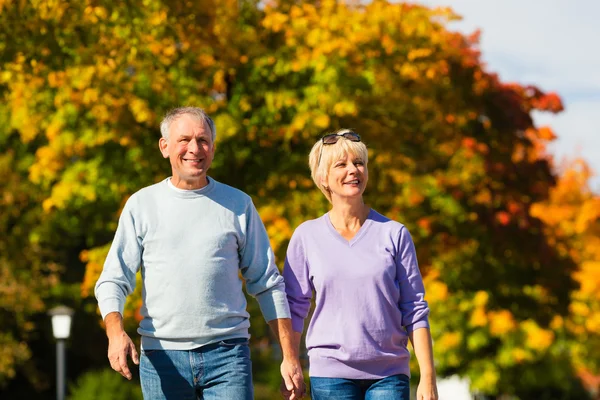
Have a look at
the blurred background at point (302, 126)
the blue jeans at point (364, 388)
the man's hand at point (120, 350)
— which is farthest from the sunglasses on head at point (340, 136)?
the blurred background at point (302, 126)

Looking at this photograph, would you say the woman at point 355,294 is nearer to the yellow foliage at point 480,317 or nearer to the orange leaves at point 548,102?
the orange leaves at point 548,102

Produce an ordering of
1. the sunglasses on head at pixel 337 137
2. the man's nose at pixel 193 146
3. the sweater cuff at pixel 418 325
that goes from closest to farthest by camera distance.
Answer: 1. the man's nose at pixel 193 146
2. the sweater cuff at pixel 418 325
3. the sunglasses on head at pixel 337 137

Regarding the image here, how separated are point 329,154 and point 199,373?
141 centimetres

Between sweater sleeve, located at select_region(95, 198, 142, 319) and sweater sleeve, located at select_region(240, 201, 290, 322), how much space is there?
541mm

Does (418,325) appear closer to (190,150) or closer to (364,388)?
(364,388)

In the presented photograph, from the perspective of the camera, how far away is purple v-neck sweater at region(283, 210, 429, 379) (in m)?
5.98

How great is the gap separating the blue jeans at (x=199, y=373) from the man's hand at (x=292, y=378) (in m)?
0.25

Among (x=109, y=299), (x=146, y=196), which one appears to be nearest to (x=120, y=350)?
(x=109, y=299)

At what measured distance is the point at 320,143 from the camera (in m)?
6.38

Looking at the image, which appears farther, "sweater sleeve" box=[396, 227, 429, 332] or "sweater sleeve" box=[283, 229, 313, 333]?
"sweater sleeve" box=[283, 229, 313, 333]

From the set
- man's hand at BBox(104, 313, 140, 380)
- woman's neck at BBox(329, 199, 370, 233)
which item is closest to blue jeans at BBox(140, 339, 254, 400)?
man's hand at BBox(104, 313, 140, 380)

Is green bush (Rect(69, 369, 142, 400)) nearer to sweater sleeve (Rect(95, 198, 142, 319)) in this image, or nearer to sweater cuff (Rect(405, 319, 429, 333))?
sweater cuff (Rect(405, 319, 429, 333))

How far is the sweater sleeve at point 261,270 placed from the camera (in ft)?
19.3

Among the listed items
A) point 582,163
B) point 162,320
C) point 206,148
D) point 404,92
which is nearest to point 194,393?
point 162,320
